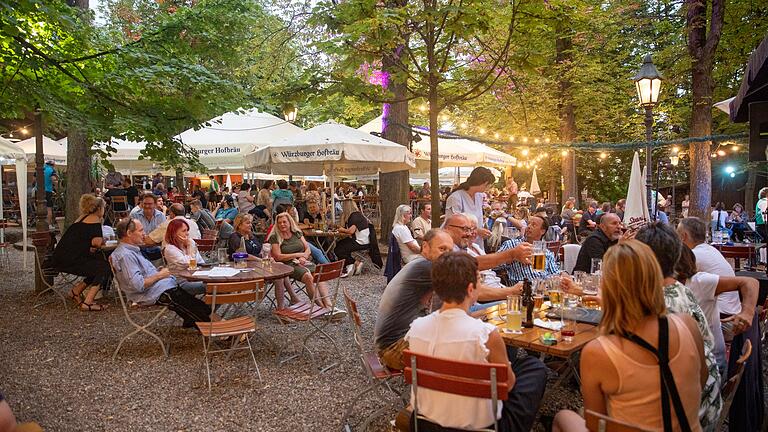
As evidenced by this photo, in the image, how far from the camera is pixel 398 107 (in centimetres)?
1208

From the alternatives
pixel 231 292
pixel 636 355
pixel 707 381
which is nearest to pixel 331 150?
pixel 231 292

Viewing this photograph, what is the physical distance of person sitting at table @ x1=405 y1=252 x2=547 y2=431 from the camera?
2.66 metres

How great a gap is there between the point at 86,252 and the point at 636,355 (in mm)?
7615

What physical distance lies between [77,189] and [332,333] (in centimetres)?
730

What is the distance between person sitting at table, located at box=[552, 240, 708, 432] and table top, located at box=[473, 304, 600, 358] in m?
0.75

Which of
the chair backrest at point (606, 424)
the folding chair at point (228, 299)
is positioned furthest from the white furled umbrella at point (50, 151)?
the chair backrest at point (606, 424)

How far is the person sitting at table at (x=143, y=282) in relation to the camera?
568cm

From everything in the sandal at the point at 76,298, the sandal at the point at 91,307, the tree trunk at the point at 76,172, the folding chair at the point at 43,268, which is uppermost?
the tree trunk at the point at 76,172

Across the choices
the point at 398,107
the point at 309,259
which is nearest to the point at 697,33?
the point at 398,107

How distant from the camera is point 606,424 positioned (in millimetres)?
2031

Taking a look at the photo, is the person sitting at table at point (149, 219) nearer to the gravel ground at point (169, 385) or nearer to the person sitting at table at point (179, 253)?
the gravel ground at point (169, 385)

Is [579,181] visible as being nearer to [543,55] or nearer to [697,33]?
[697,33]

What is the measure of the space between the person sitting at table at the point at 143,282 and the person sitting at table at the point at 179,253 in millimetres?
208

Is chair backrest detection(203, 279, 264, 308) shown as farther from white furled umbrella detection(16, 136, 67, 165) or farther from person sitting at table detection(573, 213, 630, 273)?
white furled umbrella detection(16, 136, 67, 165)
